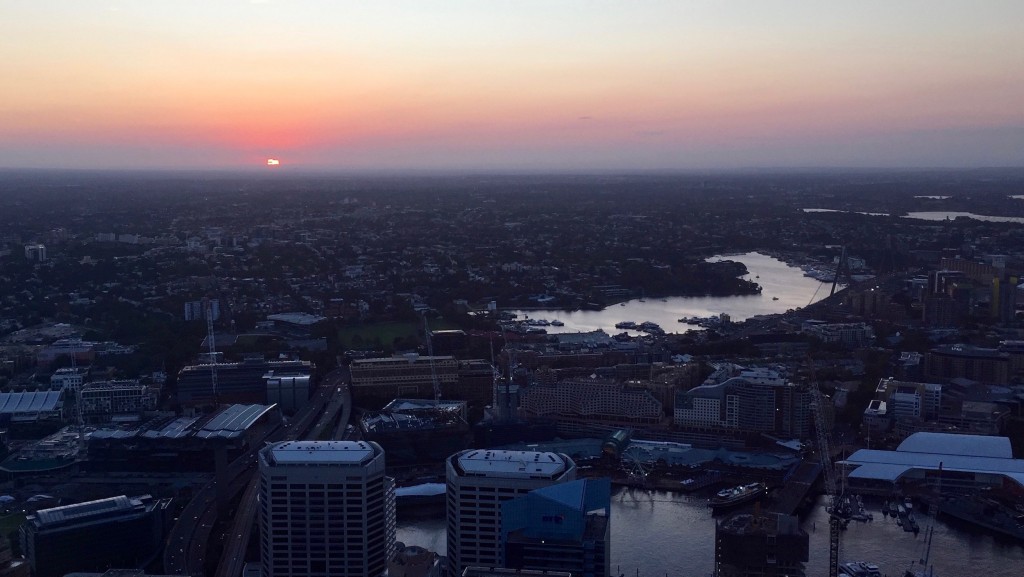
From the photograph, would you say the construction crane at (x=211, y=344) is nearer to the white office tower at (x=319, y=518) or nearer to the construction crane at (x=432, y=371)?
the construction crane at (x=432, y=371)

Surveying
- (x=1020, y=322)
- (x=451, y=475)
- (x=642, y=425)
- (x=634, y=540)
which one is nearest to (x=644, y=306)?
(x=1020, y=322)

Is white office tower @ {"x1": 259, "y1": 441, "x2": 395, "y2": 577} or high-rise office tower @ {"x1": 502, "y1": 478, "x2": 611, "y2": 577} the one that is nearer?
high-rise office tower @ {"x1": 502, "y1": 478, "x2": 611, "y2": 577}

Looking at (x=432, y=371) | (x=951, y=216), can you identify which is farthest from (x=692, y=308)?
(x=951, y=216)

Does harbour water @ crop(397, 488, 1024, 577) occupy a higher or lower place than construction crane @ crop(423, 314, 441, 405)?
lower

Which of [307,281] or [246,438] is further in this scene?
[307,281]

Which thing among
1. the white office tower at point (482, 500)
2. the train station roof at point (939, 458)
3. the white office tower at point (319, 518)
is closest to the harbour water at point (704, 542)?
the train station roof at point (939, 458)

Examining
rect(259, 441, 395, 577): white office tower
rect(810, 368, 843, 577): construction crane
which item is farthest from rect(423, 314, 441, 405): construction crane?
rect(259, 441, 395, 577): white office tower

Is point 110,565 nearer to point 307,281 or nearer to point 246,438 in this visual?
point 246,438

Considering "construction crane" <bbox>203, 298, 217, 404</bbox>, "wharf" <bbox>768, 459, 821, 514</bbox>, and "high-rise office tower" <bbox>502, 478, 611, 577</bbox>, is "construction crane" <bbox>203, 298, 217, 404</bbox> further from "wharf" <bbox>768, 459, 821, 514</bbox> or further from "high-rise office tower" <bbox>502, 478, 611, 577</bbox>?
"high-rise office tower" <bbox>502, 478, 611, 577</bbox>

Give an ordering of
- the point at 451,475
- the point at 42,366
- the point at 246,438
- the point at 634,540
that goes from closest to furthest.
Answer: the point at 451,475
the point at 634,540
the point at 246,438
the point at 42,366
